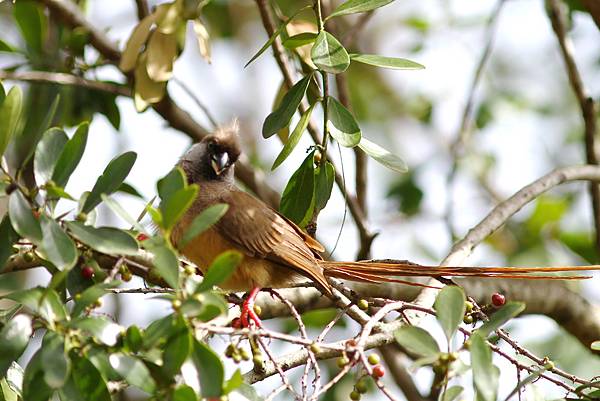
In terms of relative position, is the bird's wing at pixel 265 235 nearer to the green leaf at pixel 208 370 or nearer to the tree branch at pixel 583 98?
the green leaf at pixel 208 370

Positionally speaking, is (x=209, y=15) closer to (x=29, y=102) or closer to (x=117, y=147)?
(x=117, y=147)

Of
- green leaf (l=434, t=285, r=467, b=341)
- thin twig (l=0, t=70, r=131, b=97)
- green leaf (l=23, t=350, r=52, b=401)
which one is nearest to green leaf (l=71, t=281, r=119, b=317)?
green leaf (l=23, t=350, r=52, b=401)

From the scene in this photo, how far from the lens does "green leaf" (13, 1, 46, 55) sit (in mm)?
4543

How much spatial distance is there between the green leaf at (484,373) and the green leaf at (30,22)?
3.10m

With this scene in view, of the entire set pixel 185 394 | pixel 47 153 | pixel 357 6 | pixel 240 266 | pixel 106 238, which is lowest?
pixel 240 266

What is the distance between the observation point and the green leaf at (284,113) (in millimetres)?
2955

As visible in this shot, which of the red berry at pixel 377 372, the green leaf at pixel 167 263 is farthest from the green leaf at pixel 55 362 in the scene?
the red berry at pixel 377 372

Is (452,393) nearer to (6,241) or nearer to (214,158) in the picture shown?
(6,241)

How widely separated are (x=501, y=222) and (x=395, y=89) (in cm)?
541

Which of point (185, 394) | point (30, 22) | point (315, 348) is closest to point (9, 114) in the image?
point (185, 394)

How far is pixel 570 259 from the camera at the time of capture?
5648 mm

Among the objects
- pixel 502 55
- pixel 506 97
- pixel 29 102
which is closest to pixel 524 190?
pixel 29 102

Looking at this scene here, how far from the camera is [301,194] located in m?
3.25

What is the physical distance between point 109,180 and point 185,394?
25.2 inches
